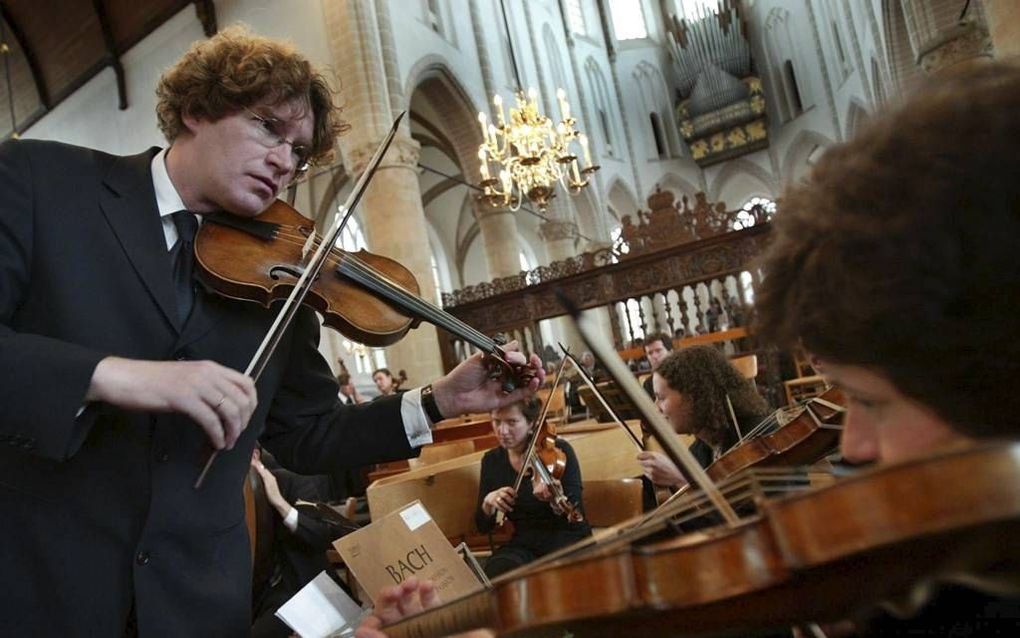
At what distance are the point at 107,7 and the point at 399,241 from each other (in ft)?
26.5

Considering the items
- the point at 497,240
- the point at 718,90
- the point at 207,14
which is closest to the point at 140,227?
the point at 207,14

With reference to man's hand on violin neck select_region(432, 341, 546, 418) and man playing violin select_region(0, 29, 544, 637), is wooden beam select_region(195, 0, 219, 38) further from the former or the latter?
man's hand on violin neck select_region(432, 341, 546, 418)

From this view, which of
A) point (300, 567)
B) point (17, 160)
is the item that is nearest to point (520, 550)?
point (300, 567)

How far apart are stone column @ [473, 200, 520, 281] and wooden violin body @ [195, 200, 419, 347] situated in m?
12.4

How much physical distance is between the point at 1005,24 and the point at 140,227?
6112 millimetres

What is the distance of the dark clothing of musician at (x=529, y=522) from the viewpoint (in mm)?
3439

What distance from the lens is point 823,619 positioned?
1.88 feet

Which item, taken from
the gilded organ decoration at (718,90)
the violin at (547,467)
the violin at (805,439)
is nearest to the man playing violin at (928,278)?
the violin at (805,439)

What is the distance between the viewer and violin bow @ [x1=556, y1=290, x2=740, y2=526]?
758 millimetres

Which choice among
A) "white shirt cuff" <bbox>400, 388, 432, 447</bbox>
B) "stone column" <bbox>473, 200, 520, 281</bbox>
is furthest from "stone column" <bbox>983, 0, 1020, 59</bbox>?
"stone column" <bbox>473, 200, 520, 281</bbox>

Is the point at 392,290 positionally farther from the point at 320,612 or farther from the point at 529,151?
the point at 529,151

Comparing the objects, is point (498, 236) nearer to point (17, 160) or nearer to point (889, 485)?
point (17, 160)

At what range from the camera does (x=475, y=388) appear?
5.94 ft

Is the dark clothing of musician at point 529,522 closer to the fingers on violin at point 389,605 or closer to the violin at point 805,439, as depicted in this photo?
the violin at point 805,439
